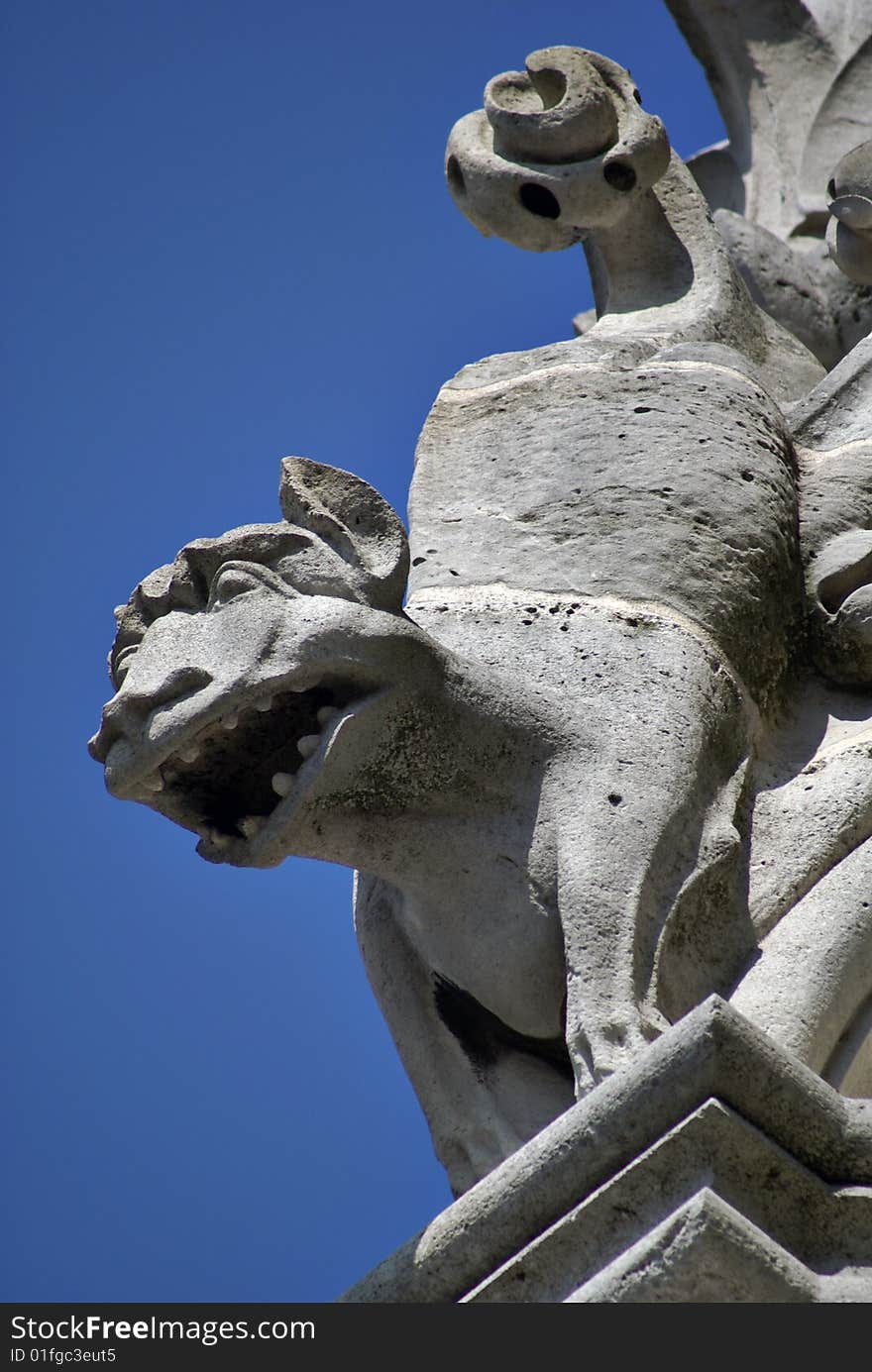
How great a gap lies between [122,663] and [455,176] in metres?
1.96

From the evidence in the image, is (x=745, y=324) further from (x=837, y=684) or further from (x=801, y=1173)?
(x=801, y=1173)

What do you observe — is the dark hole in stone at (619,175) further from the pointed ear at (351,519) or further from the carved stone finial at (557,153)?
the pointed ear at (351,519)

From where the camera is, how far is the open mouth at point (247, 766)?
372cm

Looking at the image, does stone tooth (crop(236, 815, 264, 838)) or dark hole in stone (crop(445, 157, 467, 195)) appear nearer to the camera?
stone tooth (crop(236, 815, 264, 838))

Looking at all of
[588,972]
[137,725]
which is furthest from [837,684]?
[137,725]

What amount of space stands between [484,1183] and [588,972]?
18.1 inches

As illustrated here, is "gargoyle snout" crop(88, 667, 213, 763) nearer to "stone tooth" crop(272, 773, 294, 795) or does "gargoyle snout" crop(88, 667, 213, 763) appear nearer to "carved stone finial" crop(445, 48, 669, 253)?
"stone tooth" crop(272, 773, 294, 795)

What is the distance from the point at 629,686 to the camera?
387cm

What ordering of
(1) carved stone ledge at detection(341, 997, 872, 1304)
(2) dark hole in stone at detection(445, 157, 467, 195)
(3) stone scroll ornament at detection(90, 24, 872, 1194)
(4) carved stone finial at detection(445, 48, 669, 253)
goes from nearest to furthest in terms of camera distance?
1. (1) carved stone ledge at detection(341, 997, 872, 1304)
2. (3) stone scroll ornament at detection(90, 24, 872, 1194)
3. (4) carved stone finial at detection(445, 48, 669, 253)
4. (2) dark hole in stone at detection(445, 157, 467, 195)

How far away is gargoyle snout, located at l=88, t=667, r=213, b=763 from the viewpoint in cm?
370

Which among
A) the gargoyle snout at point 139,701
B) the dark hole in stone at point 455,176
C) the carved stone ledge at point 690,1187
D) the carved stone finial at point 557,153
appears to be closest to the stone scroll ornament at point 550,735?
the gargoyle snout at point 139,701

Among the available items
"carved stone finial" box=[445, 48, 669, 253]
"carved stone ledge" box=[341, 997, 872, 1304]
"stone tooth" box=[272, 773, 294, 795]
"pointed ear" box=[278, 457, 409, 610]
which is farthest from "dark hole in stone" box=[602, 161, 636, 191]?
"carved stone ledge" box=[341, 997, 872, 1304]

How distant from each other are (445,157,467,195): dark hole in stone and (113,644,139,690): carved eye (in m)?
1.89
